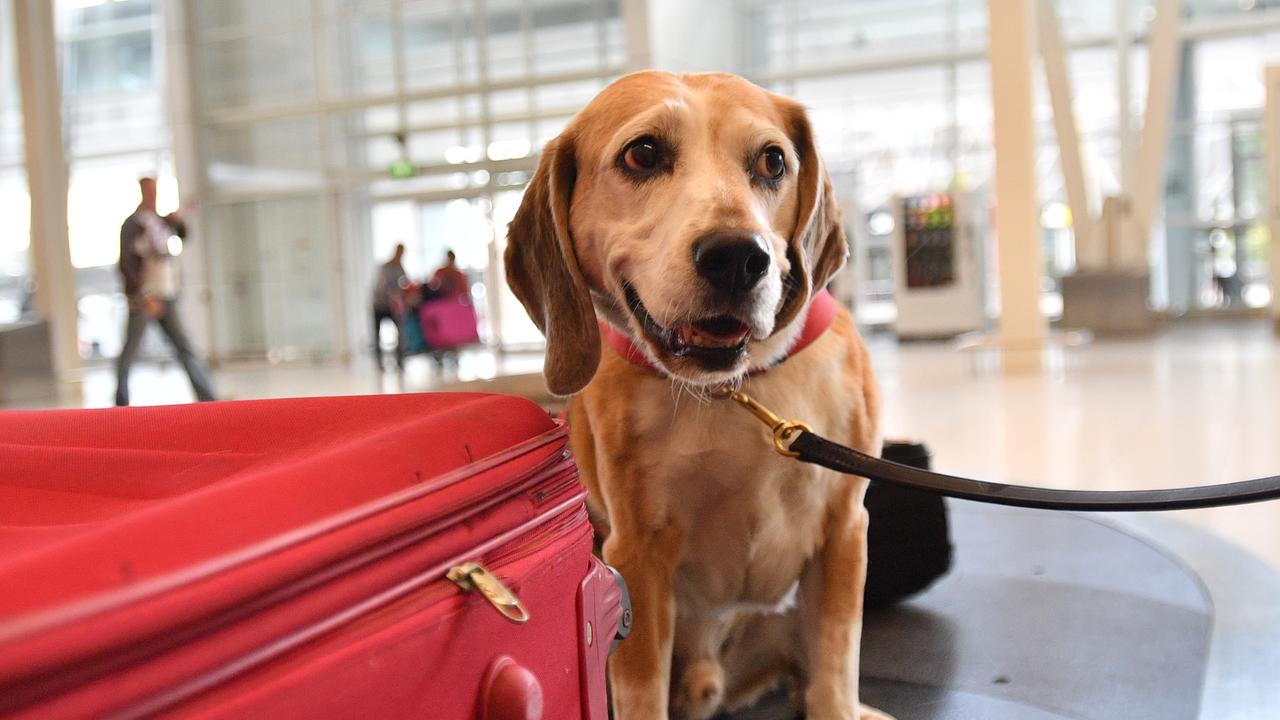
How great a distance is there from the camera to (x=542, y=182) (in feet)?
6.23

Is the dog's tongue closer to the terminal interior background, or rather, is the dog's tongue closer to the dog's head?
the dog's head

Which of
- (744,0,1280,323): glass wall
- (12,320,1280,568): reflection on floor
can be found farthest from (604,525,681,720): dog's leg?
(744,0,1280,323): glass wall

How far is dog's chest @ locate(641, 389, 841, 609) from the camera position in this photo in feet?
5.85

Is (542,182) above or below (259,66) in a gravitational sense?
below

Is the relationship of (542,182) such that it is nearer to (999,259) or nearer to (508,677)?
(508,677)

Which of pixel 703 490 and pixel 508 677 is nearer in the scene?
pixel 508 677

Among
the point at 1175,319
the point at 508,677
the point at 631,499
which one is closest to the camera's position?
the point at 508,677

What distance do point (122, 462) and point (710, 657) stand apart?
1.23 metres

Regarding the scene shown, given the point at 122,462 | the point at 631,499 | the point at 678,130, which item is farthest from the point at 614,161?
the point at 122,462

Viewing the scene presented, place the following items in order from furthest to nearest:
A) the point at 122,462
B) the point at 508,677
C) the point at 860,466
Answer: the point at 860,466, the point at 122,462, the point at 508,677

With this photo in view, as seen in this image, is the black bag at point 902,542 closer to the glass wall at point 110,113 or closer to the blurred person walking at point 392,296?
the blurred person walking at point 392,296

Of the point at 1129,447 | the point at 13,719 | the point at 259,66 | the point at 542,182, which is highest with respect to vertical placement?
the point at 259,66

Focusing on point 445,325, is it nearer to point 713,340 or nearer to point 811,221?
point 811,221

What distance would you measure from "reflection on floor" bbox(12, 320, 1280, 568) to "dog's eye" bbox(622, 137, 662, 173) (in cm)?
174
